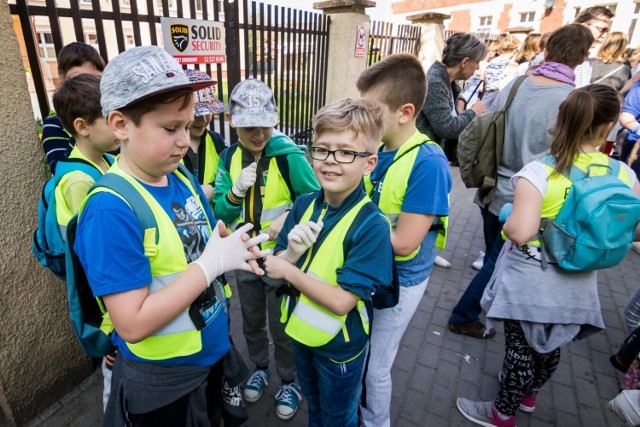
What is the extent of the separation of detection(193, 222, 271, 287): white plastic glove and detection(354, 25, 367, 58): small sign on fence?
5.91m

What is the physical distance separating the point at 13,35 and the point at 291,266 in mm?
1874

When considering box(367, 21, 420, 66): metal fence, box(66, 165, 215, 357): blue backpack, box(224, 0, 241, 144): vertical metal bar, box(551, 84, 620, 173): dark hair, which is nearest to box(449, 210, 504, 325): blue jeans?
box(551, 84, 620, 173): dark hair

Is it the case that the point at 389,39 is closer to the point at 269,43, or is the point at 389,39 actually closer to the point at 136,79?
the point at 269,43

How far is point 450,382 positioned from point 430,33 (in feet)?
28.4

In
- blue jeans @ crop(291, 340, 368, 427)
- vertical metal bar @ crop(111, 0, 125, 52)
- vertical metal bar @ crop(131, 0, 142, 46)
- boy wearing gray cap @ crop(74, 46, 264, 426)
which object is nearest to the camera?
boy wearing gray cap @ crop(74, 46, 264, 426)

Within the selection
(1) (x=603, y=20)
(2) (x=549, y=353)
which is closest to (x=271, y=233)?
(2) (x=549, y=353)

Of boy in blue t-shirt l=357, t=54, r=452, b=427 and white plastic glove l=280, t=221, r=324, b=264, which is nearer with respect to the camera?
white plastic glove l=280, t=221, r=324, b=264

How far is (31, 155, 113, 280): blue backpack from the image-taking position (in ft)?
5.67

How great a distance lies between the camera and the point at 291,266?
1.47 m

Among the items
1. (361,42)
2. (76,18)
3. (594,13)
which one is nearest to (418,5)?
(361,42)

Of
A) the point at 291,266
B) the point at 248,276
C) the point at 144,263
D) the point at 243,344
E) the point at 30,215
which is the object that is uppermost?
the point at 144,263

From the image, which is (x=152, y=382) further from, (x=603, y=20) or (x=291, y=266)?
(x=603, y=20)

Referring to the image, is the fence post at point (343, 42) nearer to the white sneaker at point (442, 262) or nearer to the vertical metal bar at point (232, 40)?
the vertical metal bar at point (232, 40)

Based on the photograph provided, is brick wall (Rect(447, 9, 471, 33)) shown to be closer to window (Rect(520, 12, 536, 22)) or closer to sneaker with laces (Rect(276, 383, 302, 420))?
window (Rect(520, 12, 536, 22))
